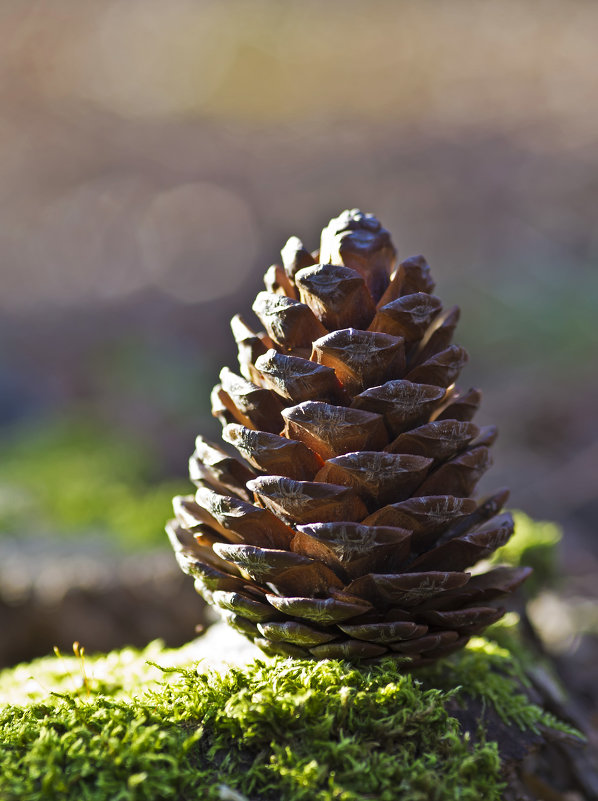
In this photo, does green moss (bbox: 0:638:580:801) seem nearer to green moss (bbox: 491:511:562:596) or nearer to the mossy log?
the mossy log

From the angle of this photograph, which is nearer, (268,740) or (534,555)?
(268,740)

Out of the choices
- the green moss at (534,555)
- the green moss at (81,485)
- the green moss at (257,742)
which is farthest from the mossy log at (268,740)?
the green moss at (81,485)

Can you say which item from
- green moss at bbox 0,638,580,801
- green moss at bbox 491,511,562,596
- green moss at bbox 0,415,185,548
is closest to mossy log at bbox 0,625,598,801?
green moss at bbox 0,638,580,801

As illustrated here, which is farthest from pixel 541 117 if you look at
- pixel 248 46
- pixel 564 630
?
Result: pixel 564 630

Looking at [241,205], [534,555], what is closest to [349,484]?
[534,555]

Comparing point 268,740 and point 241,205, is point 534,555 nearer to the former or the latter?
point 268,740

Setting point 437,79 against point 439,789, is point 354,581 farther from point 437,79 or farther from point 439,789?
point 437,79

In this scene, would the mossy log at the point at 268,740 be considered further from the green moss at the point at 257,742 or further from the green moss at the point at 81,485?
the green moss at the point at 81,485
